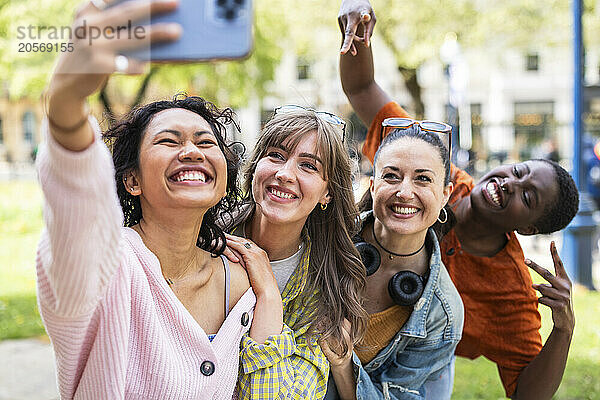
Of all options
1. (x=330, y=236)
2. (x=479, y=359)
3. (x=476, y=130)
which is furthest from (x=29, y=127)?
(x=330, y=236)

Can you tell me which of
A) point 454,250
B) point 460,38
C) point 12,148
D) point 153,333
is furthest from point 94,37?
point 12,148

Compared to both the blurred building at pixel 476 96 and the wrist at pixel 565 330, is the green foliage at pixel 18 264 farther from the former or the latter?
the blurred building at pixel 476 96

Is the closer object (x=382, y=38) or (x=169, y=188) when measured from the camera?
(x=169, y=188)

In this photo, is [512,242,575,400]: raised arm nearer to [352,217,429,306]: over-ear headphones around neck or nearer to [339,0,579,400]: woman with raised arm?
[339,0,579,400]: woman with raised arm

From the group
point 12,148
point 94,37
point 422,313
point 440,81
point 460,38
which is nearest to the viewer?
point 94,37

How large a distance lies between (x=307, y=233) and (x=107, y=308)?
106 centimetres

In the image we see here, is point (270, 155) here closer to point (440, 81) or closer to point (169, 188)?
point (169, 188)

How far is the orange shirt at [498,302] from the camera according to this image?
2.96 metres

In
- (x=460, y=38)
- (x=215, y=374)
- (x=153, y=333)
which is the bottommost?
(x=215, y=374)

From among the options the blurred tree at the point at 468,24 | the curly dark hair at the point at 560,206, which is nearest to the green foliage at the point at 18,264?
the curly dark hair at the point at 560,206

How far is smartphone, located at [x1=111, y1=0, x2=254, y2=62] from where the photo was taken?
4.21 feet

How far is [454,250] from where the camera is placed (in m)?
3.04

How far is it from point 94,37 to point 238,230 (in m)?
1.39

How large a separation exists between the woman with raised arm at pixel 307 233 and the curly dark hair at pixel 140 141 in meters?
0.10
